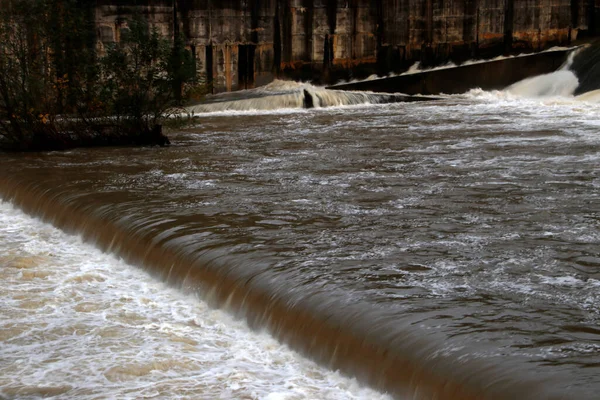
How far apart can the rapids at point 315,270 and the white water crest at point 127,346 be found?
0.07 ft

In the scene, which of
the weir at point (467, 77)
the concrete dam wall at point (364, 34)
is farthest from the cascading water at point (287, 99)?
the weir at point (467, 77)

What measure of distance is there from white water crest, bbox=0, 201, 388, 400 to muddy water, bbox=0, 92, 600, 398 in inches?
7.5

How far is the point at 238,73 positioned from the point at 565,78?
8.07 m

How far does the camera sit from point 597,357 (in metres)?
5.27

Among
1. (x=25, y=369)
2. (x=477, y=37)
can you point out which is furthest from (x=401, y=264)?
(x=477, y=37)

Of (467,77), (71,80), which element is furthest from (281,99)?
(71,80)

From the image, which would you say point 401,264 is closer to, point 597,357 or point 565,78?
point 597,357

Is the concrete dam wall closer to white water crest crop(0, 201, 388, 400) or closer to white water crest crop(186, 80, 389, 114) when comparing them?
white water crest crop(186, 80, 389, 114)

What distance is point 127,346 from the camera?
21.3 feet

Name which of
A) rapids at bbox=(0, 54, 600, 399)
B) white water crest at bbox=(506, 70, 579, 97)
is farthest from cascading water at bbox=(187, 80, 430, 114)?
rapids at bbox=(0, 54, 600, 399)

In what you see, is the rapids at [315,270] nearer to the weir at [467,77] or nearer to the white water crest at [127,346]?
the white water crest at [127,346]

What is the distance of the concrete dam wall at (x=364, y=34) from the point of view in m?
22.4

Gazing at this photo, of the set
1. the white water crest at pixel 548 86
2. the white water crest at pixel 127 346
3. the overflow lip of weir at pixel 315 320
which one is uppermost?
the white water crest at pixel 548 86

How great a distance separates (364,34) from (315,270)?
17.0 metres
